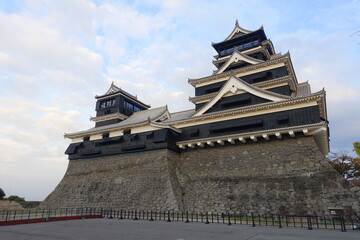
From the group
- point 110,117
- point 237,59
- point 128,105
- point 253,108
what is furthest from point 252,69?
point 110,117

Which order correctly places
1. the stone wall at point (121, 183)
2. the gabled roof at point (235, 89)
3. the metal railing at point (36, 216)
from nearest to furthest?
the metal railing at point (36, 216)
the stone wall at point (121, 183)
the gabled roof at point (235, 89)

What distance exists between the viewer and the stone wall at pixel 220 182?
14875 mm

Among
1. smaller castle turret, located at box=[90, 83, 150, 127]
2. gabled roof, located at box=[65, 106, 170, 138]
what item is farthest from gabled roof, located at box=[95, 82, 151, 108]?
→ gabled roof, located at box=[65, 106, 170, 138]

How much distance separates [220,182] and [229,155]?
253 cm

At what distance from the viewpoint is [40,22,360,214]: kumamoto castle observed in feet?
51.8

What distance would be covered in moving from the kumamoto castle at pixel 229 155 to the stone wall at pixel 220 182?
7 cm

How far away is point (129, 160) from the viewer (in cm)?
2370

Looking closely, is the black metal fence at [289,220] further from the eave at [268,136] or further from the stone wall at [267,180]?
the eave at [268,136]

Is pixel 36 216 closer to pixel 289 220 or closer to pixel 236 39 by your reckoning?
pixel 289 220

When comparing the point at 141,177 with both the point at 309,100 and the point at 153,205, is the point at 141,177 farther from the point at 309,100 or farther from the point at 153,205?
the point at 309,100

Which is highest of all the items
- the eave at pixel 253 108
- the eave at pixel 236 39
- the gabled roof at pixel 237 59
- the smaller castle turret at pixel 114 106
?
the eave at pixel 236 39

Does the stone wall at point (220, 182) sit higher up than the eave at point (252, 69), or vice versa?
the eave at point (252, 69)

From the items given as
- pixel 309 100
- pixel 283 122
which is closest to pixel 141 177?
pixel 283 122

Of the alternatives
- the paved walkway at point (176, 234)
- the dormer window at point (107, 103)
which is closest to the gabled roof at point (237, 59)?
the dormer window at point (107, 103)
